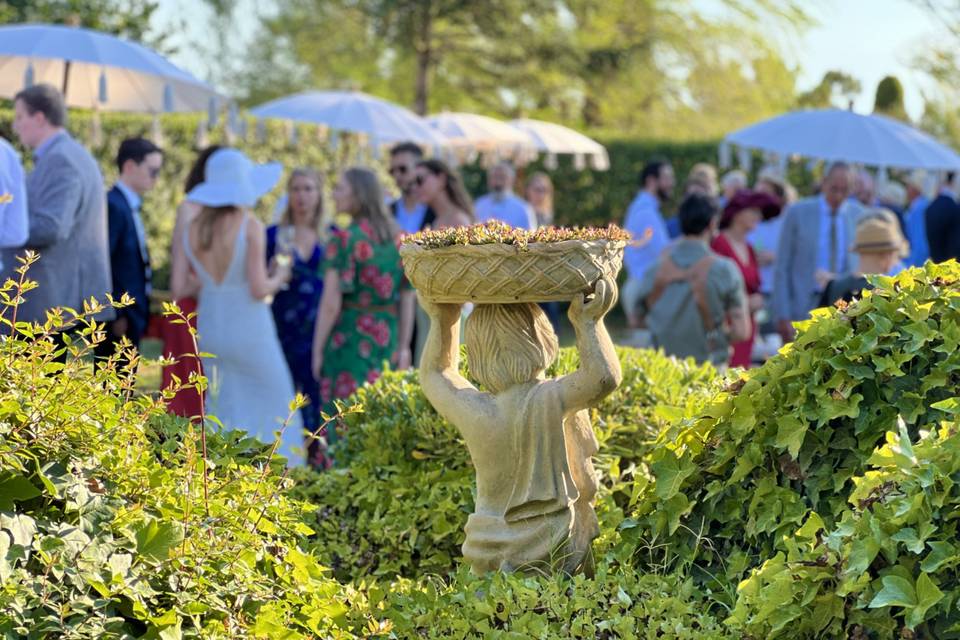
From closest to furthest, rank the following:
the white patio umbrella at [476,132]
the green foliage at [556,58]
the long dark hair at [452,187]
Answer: the long dark hair at [452,187] < the white patio umbrella at [476,132] < the green foliage at [556,58]

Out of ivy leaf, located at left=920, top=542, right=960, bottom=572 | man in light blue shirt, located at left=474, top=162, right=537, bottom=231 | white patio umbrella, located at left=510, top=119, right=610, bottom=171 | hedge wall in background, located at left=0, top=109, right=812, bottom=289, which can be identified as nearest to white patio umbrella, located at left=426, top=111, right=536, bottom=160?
white patio umbrella, located at left=510, top=119, right=610, bottom=171

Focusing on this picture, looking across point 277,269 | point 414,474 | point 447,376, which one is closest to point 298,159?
point 277,269

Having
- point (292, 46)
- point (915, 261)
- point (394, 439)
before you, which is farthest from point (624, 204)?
point (394, 439)

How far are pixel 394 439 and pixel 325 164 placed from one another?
14.6 metres

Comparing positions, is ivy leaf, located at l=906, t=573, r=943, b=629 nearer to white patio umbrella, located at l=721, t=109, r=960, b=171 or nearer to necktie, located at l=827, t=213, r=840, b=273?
white patio umbrella, located at l=721, t=109, r=960, b=171

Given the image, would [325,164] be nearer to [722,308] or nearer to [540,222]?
[540,222]

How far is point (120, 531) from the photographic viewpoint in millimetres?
2746

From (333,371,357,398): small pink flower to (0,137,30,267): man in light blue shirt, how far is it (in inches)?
86.1

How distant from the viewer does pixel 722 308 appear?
24.4 ft

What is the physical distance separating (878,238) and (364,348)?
10.1ft

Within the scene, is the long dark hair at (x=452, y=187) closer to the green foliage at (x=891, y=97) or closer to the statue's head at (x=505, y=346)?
the statue's head at (x=505, y=346)

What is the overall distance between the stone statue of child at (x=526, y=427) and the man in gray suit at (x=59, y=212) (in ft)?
11.6

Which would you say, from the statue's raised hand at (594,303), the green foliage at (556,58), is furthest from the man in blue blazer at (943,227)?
the green foliage at (556,58)

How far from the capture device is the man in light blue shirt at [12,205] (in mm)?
6004
